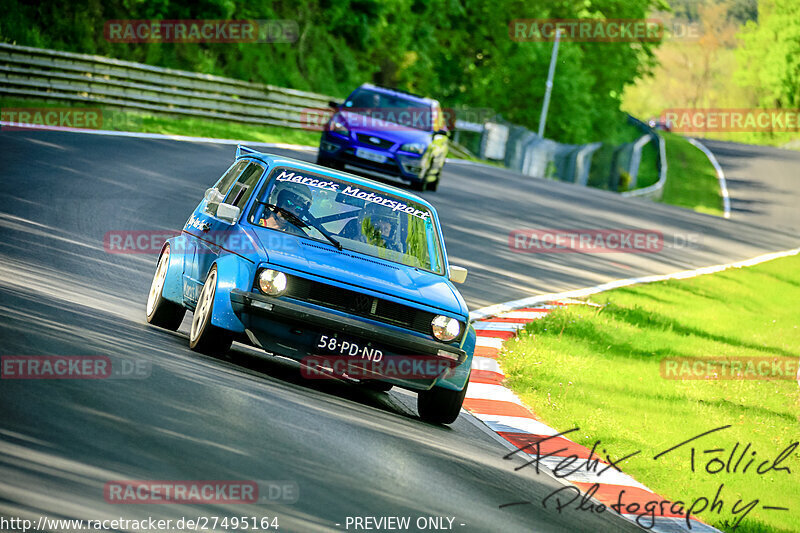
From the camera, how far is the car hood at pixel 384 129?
23.6m

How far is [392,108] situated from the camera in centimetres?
2478

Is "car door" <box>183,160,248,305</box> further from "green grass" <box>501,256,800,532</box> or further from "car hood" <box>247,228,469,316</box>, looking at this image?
"green grass" <box>501,256,800,532</box>

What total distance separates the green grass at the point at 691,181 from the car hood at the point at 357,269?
140 ft

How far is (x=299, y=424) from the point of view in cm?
727

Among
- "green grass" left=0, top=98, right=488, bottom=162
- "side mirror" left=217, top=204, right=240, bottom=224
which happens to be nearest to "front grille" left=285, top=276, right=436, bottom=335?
"side mirror" left=217, top=204, right=240, bottom=224

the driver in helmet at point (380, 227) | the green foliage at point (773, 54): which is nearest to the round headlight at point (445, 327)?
the driver in helmet at point (380, 227)

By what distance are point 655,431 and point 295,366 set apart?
313 cm

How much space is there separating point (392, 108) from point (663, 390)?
13491 millimetres

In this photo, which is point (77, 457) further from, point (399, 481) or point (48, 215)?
point (48, 215)

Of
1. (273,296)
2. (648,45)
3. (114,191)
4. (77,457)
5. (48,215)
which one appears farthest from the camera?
(648,45)

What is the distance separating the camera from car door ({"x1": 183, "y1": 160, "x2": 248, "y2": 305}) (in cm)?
916

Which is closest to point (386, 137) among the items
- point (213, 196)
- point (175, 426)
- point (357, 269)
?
point (213, 196)

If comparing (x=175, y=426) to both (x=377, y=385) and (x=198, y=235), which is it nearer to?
(x=377, y=385)

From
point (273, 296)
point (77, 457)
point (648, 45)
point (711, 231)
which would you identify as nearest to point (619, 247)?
point (711, 231)
